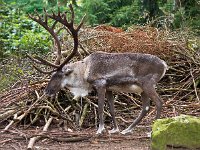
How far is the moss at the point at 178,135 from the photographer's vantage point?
20.7ft

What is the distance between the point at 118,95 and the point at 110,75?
1.96 meters

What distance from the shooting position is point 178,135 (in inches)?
250

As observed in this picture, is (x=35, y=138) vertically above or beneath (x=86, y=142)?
above

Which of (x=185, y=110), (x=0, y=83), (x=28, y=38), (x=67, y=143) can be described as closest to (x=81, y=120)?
(x=67, y=143)

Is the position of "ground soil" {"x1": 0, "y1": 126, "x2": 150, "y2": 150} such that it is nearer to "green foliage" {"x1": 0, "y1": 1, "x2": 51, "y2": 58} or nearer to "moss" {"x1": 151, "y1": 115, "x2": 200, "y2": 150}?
"moss" {"x1": 151, "y1": 115, "x2": 200, "y2": 150}

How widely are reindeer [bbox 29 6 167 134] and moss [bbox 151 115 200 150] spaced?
1.75 m

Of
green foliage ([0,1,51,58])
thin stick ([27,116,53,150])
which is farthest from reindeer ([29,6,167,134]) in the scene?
green foliage ([0,1,51,58])

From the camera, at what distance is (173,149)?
631 cm

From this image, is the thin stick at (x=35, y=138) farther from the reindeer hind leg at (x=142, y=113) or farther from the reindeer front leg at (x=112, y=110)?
the reindeer hind leg at (x=142, y=113)

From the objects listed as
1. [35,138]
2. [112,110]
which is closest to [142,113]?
[112,110]

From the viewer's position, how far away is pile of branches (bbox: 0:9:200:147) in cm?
935

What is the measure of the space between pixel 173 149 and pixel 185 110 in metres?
3.72

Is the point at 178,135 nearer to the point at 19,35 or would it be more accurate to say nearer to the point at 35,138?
the point at 35,138

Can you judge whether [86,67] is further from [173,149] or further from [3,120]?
[173,149]
